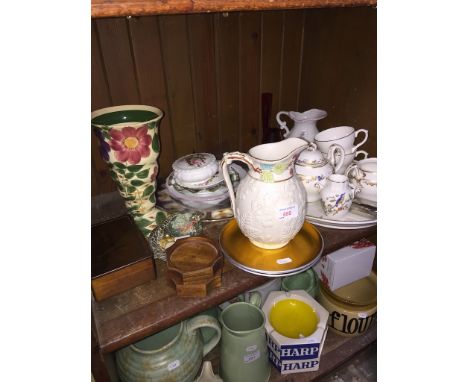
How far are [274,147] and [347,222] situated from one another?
0.28m

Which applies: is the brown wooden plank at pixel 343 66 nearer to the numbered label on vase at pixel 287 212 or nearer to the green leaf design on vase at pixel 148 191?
the numbered label on vase at pixel 287 212

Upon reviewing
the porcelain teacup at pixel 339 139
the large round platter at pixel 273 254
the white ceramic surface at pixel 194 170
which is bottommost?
the large round platter at pixel 273 254

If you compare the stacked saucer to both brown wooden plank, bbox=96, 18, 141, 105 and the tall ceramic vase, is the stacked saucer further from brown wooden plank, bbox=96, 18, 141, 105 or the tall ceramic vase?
brown wooden plank, bbox=96, 18, 141, 105

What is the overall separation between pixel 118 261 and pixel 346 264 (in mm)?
773

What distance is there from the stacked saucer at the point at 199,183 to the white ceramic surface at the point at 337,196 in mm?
247

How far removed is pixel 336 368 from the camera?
1.08 m

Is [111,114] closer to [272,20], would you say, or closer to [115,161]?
[115,161]

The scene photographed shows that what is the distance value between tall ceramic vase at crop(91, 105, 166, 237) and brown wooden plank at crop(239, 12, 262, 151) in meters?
0.42

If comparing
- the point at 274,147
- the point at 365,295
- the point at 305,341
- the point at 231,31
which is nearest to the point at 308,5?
the point at 274,147

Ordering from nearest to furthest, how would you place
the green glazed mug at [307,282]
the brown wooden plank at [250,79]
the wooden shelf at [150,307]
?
the wooden shelf at [150,307] < the brown wooden plank at [250,79] < the green glazed mug at [307,282]

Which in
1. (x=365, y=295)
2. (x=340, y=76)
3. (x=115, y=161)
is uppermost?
(x=340, y=76)

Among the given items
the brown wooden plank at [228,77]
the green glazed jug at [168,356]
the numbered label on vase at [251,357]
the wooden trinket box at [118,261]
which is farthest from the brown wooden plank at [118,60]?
the numbered label on vase at [251,357]

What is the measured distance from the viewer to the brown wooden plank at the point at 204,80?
948 millimetres

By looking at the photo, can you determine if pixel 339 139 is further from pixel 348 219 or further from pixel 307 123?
pixel 348 219
